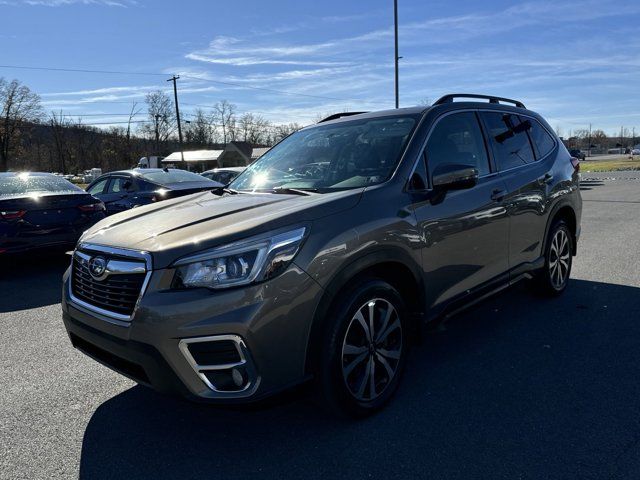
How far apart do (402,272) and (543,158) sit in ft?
8.19

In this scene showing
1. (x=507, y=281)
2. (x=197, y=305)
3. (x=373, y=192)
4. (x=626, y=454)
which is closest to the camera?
(x=197, y=305)

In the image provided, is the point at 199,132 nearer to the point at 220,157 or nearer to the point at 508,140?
the point at 220,157

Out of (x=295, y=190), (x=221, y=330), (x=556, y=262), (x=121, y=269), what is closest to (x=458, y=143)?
(x=295, y=190)

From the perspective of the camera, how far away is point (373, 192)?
2902 millimetres

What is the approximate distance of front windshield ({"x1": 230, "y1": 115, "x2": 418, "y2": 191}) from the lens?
3.26 metres

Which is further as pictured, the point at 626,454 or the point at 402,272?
the point at 402,272

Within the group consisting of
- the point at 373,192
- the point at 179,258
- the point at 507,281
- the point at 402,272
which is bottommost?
the point at 507,281

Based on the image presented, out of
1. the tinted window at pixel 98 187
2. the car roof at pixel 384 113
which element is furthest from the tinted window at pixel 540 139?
the tinted window at pixel 98 187

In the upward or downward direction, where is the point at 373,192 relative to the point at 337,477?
upward

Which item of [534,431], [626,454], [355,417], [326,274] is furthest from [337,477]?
[626,454]

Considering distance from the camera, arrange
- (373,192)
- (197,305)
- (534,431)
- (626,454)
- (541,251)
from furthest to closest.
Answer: (541,251) → (373,192) → (534,431) → (626,454) → (197,305)

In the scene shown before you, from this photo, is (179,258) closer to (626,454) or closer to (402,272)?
(402,272)

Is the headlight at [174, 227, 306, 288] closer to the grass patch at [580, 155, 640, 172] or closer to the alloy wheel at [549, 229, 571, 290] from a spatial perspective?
the alloy wheel at [549, 229, 571, 290]

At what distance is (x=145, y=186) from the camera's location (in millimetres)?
9109
